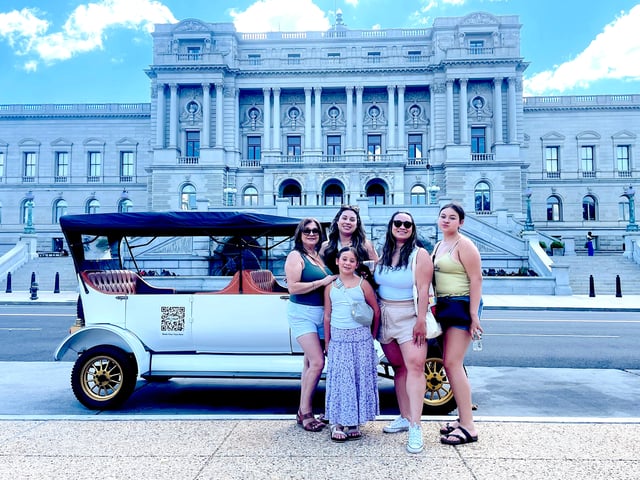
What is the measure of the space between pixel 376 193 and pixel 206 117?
60.2 ft

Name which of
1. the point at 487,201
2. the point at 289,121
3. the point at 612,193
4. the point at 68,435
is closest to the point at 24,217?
the point at 289,121

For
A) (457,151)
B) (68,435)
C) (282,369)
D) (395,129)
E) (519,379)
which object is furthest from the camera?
(395,129)

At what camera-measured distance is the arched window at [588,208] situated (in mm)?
50938

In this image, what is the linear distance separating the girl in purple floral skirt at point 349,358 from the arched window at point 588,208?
176 ft

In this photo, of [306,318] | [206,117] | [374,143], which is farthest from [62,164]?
[306,318]

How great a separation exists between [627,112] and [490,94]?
1548 cm

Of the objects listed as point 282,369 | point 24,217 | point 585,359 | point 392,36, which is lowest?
point 585,359

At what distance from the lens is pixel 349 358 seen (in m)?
4.58

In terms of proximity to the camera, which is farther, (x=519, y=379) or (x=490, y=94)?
(x=490, y=94)

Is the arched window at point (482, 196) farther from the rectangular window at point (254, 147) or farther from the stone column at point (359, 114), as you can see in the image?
the rectangular window at point (254, 147)

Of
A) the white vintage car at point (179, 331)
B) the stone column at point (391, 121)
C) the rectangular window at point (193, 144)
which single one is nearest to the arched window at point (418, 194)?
the stone column at point (391, 121)

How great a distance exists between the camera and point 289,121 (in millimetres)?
51156

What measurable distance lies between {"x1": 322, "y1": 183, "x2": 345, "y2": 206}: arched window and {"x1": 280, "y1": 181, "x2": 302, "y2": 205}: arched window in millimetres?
2633

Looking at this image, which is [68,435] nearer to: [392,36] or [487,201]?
A: [487,201]
